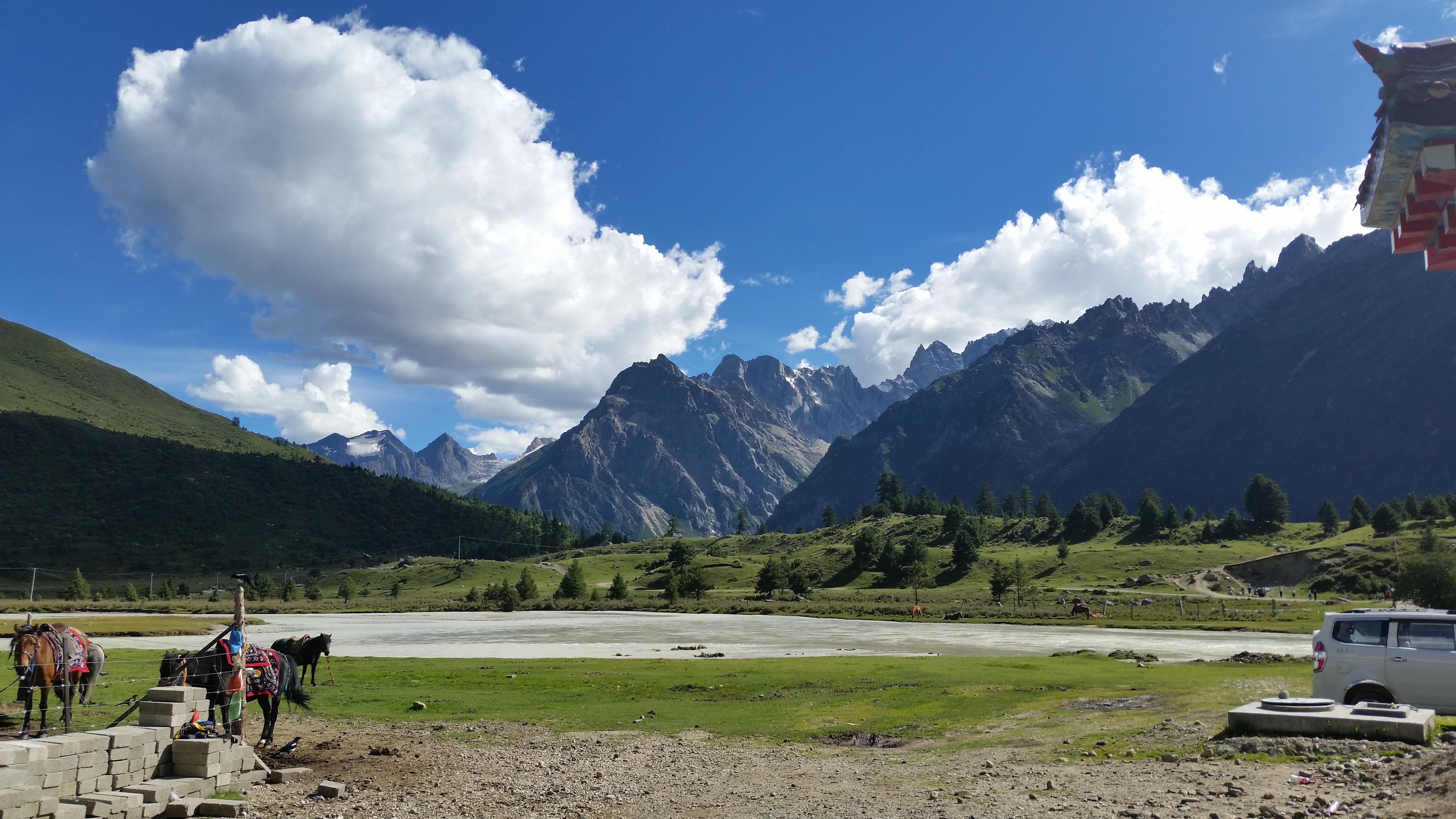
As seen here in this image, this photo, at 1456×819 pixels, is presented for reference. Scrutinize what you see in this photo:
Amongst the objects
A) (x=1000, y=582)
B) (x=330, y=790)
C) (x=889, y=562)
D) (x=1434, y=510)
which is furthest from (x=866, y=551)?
(x=330, y=790)

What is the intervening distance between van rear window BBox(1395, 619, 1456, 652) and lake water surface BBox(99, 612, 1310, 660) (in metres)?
33.5

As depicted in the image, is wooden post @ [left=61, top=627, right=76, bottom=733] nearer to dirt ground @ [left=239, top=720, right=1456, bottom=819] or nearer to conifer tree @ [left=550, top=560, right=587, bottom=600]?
dirt ground @ [left=239, top=720, right=1456, bottom=819]

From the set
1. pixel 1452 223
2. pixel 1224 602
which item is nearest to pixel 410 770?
pixel 1452 223

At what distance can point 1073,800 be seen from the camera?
14328 millimetres

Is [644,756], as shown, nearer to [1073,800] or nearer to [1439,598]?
[1073,800]

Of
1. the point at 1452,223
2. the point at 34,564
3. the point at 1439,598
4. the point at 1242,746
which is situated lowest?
the point at 34,564

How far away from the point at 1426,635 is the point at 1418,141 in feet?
42.9

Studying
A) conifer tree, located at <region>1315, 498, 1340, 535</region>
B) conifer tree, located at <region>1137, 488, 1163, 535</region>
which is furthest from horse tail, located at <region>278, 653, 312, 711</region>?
conifer tree, located at <region>1315, 498, 1340, 535</region>

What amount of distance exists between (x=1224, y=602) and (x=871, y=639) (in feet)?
225

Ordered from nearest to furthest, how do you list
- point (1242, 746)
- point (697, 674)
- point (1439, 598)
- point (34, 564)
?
1. point (1242, 746)
2. point (697, 674)
3. point (1439, 598)
4. point (34, 564)

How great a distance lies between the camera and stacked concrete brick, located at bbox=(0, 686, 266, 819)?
13891 millimetres

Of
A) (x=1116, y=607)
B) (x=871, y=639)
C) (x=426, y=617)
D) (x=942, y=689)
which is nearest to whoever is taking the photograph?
(x=942, y=689)

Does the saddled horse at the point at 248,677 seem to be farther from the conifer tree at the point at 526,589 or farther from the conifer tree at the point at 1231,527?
the conifer tree at the point at 1231,527

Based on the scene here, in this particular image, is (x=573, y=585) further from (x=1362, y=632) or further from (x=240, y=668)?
(x=1362, y=632)
